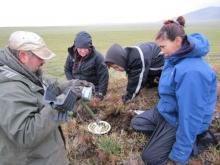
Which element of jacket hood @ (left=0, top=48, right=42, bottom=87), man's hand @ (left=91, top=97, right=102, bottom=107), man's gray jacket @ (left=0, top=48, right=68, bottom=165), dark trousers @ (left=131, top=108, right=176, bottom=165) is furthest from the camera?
man's hand @ (left=91, top=97, right=102, bottom=107)

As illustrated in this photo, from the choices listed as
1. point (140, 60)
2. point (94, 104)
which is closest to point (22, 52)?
point (140, 60)

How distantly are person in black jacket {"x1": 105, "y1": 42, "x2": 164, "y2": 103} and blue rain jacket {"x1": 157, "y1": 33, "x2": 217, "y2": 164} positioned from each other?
119cm

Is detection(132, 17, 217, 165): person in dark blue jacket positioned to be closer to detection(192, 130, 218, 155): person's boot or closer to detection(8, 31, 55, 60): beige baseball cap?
detection(192, 130, 218, 155): person's boot

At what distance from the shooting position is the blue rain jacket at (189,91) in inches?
134

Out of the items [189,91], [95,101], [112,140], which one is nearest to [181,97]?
[189,91]

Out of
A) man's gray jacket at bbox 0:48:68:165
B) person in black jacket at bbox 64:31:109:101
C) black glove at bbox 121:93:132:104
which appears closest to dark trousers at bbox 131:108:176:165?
black glove at bbox 121:93:132:104

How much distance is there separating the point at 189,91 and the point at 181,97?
0.13 meters

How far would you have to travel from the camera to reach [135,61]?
16.3ft

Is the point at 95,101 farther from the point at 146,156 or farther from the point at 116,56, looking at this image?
the point at 146,156

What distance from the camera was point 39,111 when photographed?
8.78 ft

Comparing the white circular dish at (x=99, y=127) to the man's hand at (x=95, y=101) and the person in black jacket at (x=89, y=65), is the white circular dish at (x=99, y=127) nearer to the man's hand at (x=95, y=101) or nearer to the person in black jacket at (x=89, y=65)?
the man's hand at (x=95, y=101)

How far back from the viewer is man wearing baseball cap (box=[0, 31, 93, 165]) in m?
2.46

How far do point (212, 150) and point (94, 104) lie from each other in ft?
8.38

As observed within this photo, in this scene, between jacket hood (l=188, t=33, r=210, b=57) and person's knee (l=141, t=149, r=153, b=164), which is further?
person's knee (l=141, t=149, r=153, b=164)
